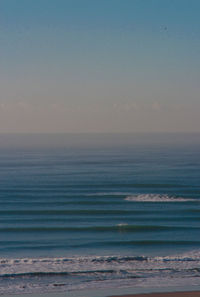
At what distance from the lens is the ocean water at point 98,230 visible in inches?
541

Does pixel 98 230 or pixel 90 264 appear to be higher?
pixel 98 230

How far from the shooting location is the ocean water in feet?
45.1

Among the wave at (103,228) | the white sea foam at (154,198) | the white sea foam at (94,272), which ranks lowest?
the white sea foam at (94,272)

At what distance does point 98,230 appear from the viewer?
20484mm

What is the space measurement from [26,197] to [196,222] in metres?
11.6

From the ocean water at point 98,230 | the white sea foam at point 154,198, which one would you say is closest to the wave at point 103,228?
the ocean water at point 98,230

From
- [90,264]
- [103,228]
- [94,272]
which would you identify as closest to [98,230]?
[103,228]

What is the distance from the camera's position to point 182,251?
16875mm

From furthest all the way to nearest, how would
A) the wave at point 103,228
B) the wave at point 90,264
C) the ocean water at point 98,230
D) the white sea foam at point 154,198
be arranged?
1. the white sea foam at point 154,198
2. the wave at point 103,228
3. the wave at point 90,264
4. the ocean water at point 98,230

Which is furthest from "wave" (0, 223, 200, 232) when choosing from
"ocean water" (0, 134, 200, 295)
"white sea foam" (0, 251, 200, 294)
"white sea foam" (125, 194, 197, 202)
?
"white sea foam" (125, 194, 197, 202)

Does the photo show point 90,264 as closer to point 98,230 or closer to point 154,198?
point 98,230

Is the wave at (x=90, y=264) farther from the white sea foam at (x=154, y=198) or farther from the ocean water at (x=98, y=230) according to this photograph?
the white sea foam at (x=154, y=198)

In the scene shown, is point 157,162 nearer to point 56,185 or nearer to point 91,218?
point 56,185

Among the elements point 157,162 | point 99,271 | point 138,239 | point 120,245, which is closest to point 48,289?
point 99,271
